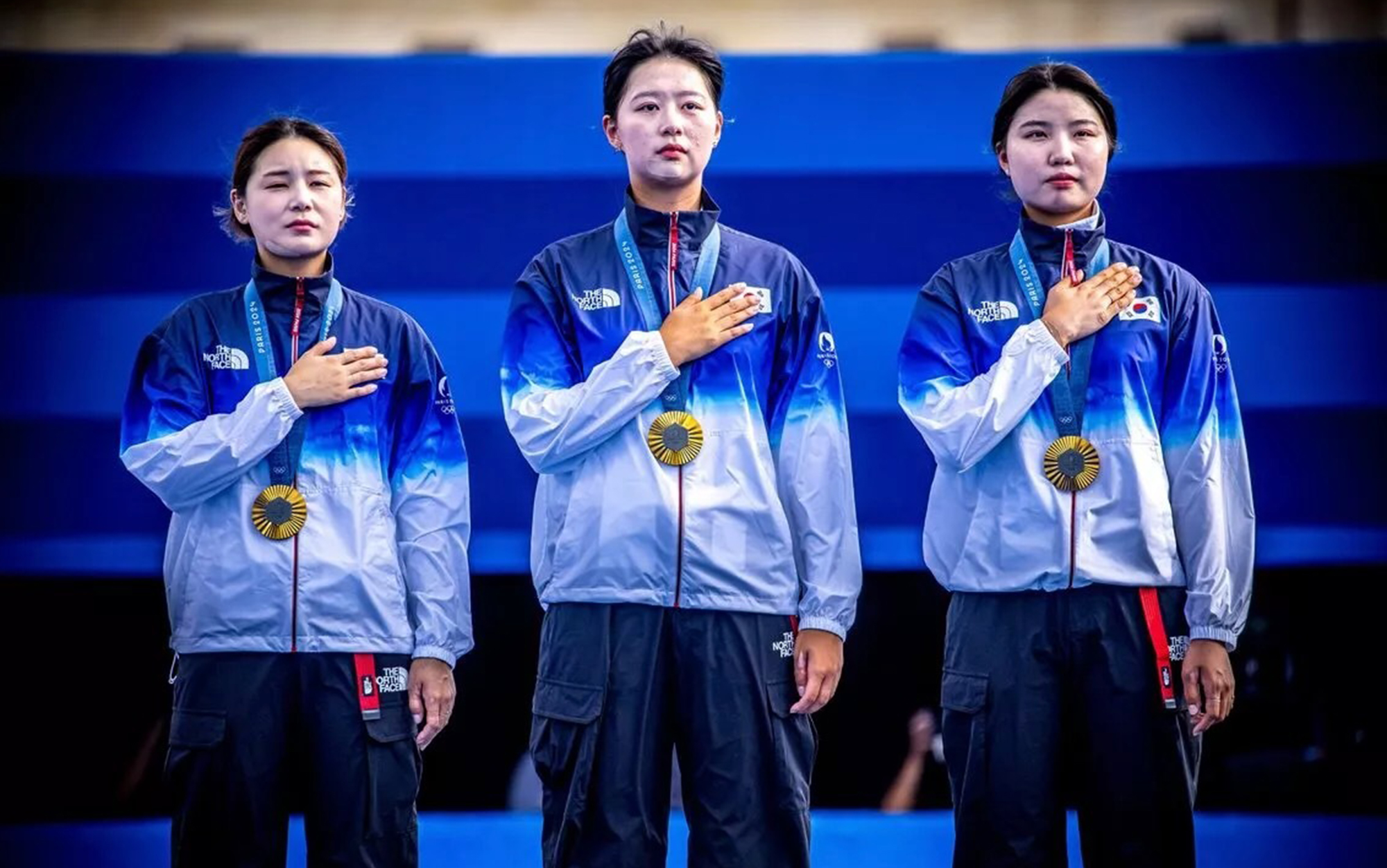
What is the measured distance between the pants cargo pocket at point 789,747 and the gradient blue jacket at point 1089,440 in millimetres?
459

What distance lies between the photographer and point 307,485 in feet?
11.1

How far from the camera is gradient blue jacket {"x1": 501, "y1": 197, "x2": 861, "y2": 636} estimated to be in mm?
3248

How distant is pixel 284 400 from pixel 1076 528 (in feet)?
5.34

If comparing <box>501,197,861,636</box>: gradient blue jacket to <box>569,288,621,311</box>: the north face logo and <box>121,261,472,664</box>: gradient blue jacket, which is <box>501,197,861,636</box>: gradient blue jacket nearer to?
<box>569,288,621,311</box>: the north face logo

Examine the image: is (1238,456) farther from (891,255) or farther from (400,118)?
(400,118)

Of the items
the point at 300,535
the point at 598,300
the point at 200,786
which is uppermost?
the point at 598,300

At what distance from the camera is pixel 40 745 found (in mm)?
4715

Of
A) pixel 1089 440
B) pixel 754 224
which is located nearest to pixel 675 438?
pixel 1089 440

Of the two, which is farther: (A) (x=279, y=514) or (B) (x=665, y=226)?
(B) (x=665, y=226)

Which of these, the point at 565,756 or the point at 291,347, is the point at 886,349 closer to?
the point at 291,347

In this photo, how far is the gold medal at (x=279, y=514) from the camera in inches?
132

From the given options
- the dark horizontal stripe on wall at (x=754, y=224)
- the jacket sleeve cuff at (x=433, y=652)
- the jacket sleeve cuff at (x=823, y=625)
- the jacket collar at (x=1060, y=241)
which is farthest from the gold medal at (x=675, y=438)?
the dark horizontal stripe on wall at (x=754, y=224)

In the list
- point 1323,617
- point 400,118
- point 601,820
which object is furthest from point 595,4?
point 601,820

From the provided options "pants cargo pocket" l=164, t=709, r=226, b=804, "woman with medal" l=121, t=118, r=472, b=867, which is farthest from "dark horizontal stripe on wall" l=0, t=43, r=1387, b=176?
"pants cargo pocket" l=164, t=709, r=226, b=804
